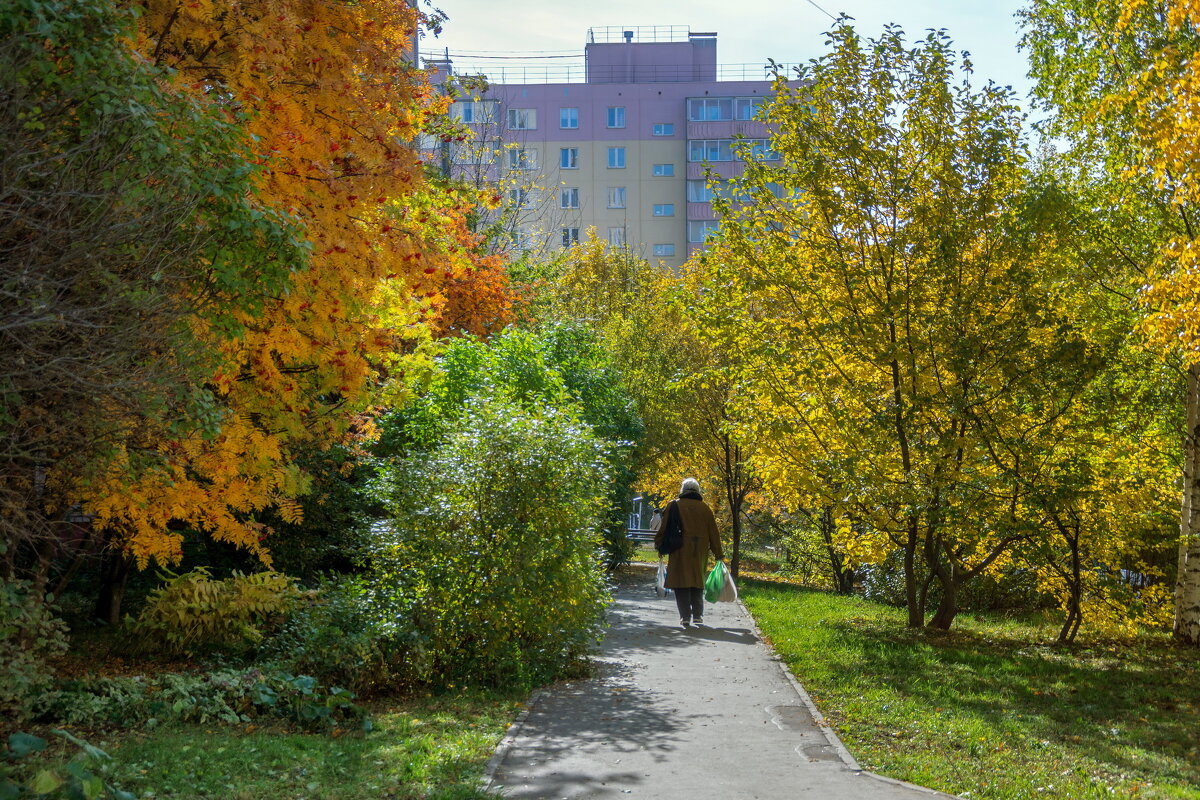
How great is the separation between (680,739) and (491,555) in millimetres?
2707

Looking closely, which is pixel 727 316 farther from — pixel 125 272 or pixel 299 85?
pixel 125 272

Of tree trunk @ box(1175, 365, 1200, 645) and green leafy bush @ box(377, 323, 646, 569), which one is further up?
green leafy bush @ box(377, 323, 646, 569)

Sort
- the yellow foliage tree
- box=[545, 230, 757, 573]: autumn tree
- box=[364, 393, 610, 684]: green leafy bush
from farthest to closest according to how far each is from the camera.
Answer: box=[545, 230, 757, 573]: autumn tree
the yellow foliage tree
box=[364, 393, 610, 684]: green leafy bush

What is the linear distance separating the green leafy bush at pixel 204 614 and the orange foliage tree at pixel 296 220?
1.78 feet

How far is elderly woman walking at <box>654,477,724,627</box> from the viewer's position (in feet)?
44.7

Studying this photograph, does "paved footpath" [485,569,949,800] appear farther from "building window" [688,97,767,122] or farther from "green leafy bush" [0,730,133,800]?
"building window" [688,97,767,122]

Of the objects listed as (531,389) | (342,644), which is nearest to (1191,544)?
(531,389)

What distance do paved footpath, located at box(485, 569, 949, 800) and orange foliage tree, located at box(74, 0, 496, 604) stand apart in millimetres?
2975

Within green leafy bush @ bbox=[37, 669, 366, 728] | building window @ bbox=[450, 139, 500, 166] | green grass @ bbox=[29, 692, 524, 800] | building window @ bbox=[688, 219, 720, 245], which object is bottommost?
green grass @ bbox=[29, 692, 524, 800]

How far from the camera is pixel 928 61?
12867 millimetres

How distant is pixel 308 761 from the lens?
646 centimetres

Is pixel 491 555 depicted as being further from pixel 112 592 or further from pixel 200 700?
pixel 112 592

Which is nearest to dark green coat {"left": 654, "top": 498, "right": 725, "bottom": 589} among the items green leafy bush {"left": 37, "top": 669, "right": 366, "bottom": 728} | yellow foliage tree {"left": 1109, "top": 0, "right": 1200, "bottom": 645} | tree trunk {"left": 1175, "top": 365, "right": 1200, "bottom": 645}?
yellow foliage tree {"left": 1109, "top": 0, "right": 1200, "bottom": 645}

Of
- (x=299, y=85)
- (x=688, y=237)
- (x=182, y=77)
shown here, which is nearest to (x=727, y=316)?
(x=299, y=85)
